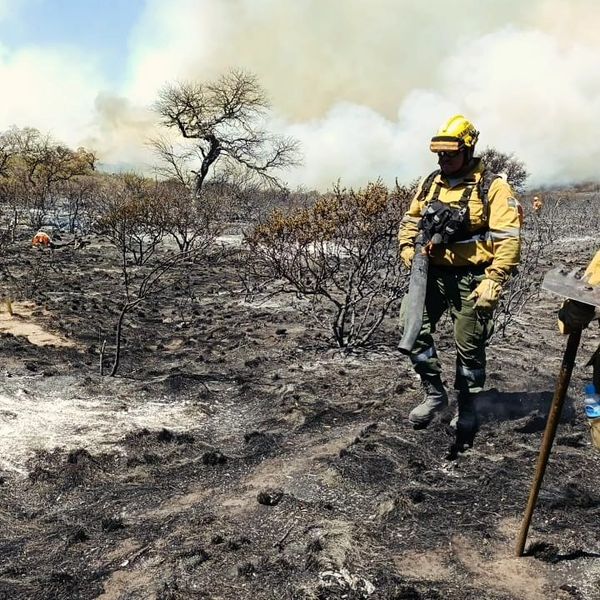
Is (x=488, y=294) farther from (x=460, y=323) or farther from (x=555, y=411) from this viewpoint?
(x=555, y=411)

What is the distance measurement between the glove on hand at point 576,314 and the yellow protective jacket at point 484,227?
1.31m

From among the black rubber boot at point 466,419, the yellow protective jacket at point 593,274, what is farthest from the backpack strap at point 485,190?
the yellow protective jacket at point 593,274

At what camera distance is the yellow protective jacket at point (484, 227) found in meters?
3.72

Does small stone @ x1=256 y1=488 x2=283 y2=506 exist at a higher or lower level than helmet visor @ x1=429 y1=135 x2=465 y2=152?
lower

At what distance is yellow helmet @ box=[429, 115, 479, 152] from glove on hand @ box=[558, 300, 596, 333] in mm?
1629

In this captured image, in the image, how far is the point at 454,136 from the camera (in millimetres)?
3742

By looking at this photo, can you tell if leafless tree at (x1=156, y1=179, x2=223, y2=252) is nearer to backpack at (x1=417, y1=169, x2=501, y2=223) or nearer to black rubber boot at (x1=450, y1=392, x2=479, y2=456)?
backpack at (x1=417, y1=169, x2=501, y2=223)

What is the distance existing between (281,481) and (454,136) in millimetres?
2380

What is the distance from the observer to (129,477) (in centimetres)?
412

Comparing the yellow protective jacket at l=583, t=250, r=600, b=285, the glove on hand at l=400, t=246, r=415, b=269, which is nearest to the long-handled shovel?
the yellow protective jacket at l=583, t=250, r=600, b=285

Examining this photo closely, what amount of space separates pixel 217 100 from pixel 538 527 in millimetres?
33635

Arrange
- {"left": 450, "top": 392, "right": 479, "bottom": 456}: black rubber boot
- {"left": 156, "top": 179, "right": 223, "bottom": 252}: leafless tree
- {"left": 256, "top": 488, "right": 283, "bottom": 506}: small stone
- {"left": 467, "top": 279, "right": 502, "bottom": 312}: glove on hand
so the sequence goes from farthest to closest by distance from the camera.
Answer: {"left": 156, "top": 179, "right": 223, "bottom": 252}: leafless tree < {"left": 450, "top": 392, "right": 479, "bottom": 456}: black rubber boot < {"left": 467, "top": 279, "right": 502, "bottom": 312}: glove on hand < {"left": 256, "top": 488, "right": 283, "bottom": 506}: small stone

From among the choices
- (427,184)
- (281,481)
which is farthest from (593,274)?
(281,481)

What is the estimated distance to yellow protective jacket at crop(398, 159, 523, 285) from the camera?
3.72 meters
